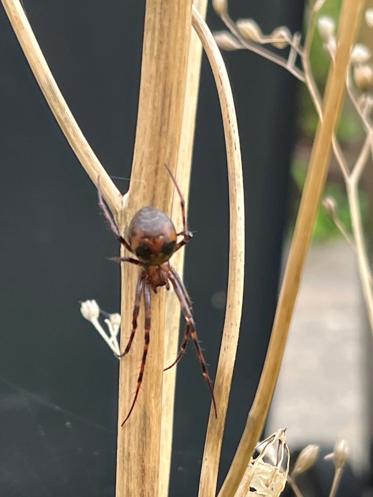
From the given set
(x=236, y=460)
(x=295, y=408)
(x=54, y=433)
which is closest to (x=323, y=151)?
(x=236, y=460)

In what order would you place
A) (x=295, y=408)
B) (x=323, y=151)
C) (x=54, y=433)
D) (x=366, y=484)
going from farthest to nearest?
(x=295, y=408)
(x=366, y=484)
(x=54, y=433)
(x=323, y=151)

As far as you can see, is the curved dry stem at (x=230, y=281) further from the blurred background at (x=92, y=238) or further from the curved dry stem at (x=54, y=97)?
the blurred background at (x=92, y=238)

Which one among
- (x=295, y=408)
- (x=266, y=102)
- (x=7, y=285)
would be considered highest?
(x=266, y=102)

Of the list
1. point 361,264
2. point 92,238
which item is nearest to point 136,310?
point 361,264

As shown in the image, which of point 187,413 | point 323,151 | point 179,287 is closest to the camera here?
point 323,151

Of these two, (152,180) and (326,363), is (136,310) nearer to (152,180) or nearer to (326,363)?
(152,180)

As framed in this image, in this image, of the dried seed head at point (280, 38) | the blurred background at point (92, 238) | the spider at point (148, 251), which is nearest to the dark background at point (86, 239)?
the blurred background at point (92, 238)

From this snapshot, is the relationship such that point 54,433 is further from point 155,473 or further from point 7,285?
point 155,473
